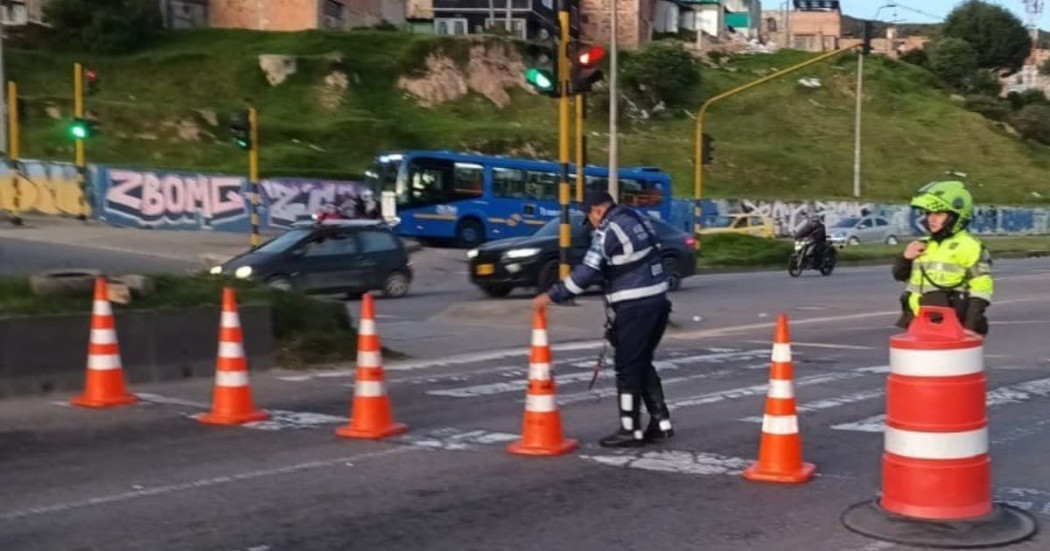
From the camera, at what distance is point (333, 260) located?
78.2 ft

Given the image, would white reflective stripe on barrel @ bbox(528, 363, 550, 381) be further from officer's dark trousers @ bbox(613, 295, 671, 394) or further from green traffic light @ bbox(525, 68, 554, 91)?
green traffic light @ bbox(525, 68, 554, 91)

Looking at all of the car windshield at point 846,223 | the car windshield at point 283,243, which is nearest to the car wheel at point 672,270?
the car windshield at point 283,243

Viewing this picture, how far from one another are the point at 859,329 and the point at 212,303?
32.7 ft

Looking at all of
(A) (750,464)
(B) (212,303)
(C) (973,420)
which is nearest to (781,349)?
(A) (750,464)

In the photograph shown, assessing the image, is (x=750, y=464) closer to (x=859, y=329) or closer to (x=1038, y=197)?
(x=859, y=329)

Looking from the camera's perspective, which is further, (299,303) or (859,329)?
(859,329)

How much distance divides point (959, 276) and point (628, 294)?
2136mm

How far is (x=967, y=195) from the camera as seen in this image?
7.56 meters

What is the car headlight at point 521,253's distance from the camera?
75.6ft

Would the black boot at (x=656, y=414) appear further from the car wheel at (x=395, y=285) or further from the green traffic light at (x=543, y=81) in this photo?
the car wheel at (x=395, y=285)

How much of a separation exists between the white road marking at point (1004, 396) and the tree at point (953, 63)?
3878 inches

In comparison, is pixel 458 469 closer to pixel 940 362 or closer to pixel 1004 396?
pixel 940 362

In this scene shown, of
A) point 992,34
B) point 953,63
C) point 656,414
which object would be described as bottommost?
point 656,414

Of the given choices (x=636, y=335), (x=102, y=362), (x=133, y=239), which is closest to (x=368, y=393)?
(x=636, y=335)
